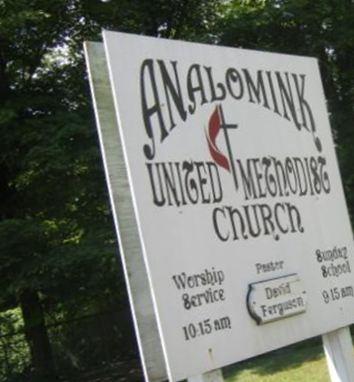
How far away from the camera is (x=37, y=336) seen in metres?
15.9

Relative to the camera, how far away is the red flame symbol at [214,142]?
11.8 ft

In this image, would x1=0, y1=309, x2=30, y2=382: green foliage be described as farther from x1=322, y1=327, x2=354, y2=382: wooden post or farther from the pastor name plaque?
the pastor name plaque

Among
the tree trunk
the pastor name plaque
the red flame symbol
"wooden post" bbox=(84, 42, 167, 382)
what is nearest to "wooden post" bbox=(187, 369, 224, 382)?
"wooden post" bbox=(84, 42, 167, 382)

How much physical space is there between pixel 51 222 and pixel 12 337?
306 centimetres

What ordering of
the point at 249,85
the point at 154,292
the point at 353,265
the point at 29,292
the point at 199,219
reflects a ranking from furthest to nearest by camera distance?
the point at 29,292
the point at 353,265
the point at 249,85
the point at 199,219
the point at 154,292

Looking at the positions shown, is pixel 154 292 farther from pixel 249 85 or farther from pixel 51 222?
pixel 51 222

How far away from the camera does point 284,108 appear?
162 inches

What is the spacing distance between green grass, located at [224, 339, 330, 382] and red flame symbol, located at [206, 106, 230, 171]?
258 inches

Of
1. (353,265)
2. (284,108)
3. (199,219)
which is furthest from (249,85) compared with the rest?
(353,265)

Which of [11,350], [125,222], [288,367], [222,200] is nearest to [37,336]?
[11,350]

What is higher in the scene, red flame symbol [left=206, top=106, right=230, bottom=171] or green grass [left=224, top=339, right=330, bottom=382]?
red flame symbol [left=206, top=106, right=230, bottom=171]

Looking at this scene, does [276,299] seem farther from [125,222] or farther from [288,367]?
[288,367]

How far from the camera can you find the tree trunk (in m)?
15.5

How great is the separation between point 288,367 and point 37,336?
6323mm
